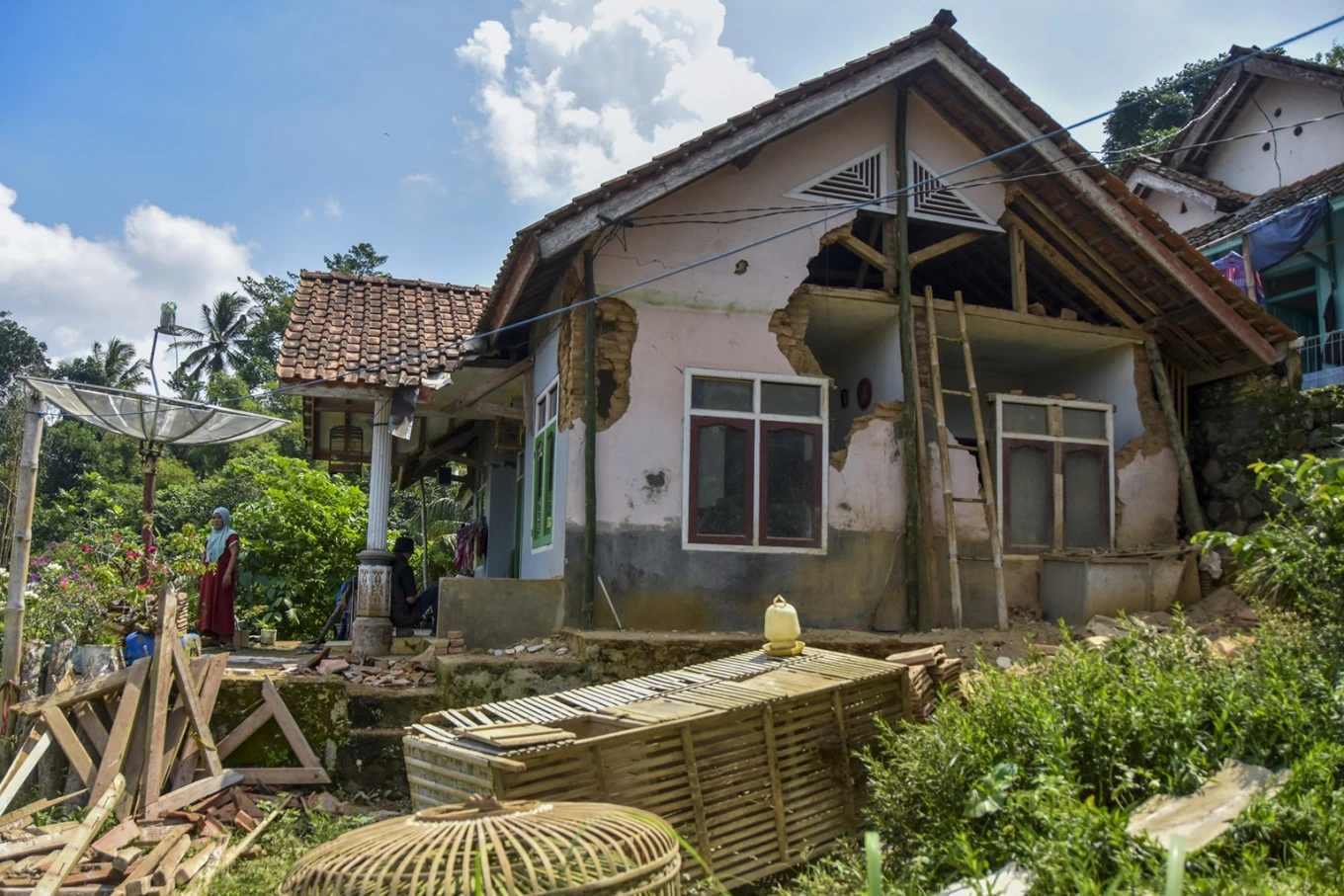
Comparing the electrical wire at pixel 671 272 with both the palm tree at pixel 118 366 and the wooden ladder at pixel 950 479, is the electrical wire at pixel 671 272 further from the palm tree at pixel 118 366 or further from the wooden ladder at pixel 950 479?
the palm tree at pixel 118 366

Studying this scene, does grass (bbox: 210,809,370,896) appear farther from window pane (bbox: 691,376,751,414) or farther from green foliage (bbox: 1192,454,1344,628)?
green foliage (bbox: 1192,454,1344,628)

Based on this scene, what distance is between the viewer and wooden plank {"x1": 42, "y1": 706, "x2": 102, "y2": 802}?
759 centimetres

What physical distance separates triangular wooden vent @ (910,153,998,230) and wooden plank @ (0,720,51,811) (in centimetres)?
895

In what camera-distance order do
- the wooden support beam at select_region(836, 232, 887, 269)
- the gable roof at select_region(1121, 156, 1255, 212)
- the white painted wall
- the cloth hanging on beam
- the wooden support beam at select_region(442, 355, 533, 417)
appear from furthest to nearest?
1. the gable roof at select_region(1121, 156, 1255, 212)
2. the white painted wall
3. the cloth hanging on beam
4. the wooden support beam at select_region(442, 355, 533, 417)
5. the wooden support beam at select_region(836, 232, 887, 269)

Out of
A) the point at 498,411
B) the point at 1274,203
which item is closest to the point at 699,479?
the point at 498,411

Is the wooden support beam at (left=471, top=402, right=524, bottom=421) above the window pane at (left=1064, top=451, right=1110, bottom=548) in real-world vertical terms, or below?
above

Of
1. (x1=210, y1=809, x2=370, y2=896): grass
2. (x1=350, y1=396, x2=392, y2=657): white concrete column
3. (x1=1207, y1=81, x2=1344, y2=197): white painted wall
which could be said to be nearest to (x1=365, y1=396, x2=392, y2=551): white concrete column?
(x1=350, y1=396, x2=392, y2=657): white concrete column

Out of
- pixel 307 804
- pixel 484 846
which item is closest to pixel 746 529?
pixel 307 804

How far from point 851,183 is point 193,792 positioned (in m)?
7.99

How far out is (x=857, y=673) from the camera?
256 inches

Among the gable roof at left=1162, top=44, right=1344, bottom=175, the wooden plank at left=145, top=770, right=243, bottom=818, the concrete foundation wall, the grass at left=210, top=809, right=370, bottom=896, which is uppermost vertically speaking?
the gable roof at left=1162, top=44, right=1344, bottom=175

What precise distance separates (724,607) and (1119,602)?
3.88m

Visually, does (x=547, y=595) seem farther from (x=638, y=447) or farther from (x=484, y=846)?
(x=484, y=846)

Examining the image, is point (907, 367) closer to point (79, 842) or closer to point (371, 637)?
point (371, 637)
